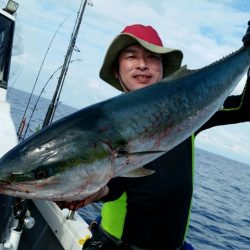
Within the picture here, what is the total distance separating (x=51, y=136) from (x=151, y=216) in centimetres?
126

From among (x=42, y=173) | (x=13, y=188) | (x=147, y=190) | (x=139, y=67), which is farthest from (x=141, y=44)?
(x=13, y=188)

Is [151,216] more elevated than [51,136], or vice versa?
[51,136]

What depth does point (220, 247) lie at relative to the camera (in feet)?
56.8

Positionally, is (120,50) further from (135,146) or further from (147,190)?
(135,146)

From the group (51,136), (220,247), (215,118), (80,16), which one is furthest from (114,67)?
(220,247)

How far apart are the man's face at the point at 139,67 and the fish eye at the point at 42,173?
4.63 ft

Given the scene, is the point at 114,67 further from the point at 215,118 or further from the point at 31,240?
the point at 31,240

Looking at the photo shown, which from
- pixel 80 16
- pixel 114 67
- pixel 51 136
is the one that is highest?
pixel 80 16

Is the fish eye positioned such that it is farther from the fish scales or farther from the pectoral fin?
the pectoral fin

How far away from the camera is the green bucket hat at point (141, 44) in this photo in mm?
3051

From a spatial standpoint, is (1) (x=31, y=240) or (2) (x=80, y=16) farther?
(2) (x=80, y=16)

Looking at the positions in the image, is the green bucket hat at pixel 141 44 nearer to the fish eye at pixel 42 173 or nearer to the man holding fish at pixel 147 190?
the man holding fish at pixel 147 190

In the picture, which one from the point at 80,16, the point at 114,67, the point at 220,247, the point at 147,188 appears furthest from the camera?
the point at 220,247

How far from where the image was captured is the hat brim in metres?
3.04
